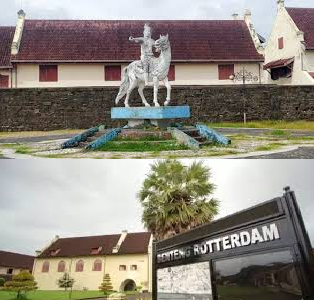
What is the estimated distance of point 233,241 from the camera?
11.7 feet

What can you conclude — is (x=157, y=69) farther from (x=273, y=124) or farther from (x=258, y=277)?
(x=258, y=277)

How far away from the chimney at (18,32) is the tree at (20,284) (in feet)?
46.4

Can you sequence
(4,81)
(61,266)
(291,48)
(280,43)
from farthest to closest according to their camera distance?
(280,43)
(291,48)
(4,81)
(61,266)

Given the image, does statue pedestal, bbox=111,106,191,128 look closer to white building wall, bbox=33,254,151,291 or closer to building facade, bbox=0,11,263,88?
white building wall, bbox=33,254,151,291

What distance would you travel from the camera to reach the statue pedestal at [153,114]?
40.3 feet

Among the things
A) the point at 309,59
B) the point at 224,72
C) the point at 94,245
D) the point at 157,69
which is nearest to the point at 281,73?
the point at 309,59

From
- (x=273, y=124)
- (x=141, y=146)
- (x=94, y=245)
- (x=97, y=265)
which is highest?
(x=273, y=124)

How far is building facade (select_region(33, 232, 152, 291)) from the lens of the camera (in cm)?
1886

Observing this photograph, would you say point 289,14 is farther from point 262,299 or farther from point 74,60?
point 262,299

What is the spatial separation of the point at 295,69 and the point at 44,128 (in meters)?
13.7

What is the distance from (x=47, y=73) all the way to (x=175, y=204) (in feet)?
49.2

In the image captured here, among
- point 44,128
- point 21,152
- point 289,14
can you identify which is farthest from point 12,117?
point 289,14

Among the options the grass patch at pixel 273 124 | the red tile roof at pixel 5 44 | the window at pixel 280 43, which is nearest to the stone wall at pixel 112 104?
the grass patch at pixel 273 124

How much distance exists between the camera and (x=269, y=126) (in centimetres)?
1766
